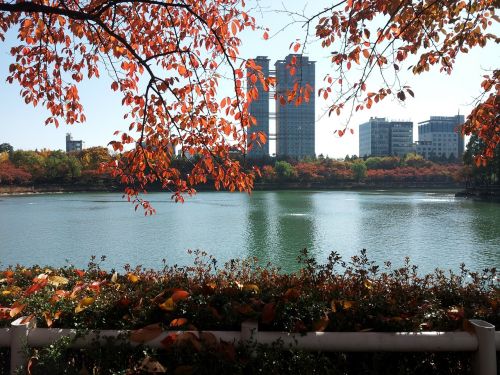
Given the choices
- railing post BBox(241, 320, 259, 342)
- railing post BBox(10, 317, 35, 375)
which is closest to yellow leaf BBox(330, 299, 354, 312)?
railing post BBox(241, 320, 259, 342)

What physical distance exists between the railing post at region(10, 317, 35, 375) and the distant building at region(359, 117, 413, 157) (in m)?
120

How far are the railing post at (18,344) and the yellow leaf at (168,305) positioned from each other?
0.68 meters

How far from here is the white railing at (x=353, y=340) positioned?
221cm

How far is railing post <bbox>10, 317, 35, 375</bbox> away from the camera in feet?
7.25

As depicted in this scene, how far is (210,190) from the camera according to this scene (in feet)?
206

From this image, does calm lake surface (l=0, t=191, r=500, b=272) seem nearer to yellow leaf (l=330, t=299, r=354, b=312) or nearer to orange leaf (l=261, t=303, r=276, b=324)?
yellow leaf (l=330, t=299, r=354, b=312)

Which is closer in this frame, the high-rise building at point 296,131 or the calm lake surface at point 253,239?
the calm lake surface at point 253,239

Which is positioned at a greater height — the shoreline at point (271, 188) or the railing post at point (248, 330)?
the railing post at point (248, 330)

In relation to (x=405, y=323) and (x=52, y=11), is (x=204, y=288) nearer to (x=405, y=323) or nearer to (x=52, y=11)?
(x=405, y=323)

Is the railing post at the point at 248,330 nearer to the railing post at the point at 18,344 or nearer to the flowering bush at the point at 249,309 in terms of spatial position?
the flowering bush at the point at 249,309

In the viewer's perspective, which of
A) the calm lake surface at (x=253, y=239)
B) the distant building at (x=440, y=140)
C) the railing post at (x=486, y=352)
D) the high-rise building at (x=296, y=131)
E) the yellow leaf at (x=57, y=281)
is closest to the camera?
the railing post at (x=486, y=352)

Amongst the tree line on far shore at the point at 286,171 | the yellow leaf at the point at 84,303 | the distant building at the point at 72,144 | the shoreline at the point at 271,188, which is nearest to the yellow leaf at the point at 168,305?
the yellow leaf at the point at 84,303

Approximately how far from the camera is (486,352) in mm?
2205

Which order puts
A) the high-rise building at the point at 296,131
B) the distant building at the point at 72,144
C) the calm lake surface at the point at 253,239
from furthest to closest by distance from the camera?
the distant building at the point at 72,144
the high-rise building at the point at 296,131
the calm lake surface at the point at 253,239
